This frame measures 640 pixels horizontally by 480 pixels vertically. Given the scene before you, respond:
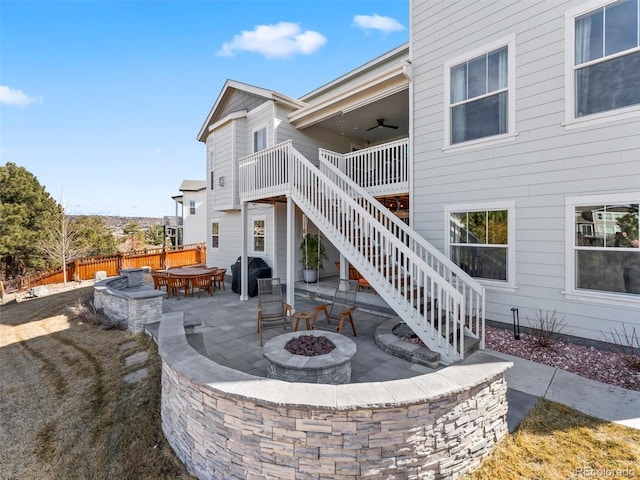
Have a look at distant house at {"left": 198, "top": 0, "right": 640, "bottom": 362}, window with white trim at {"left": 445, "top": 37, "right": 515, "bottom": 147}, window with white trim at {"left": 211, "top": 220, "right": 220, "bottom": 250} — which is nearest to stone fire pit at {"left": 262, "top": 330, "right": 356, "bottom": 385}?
distant house at {"left": 198, "top": 0, "right": 640, "bottom": 362}

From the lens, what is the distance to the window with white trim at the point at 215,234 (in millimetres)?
12854

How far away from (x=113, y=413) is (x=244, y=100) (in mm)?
10719

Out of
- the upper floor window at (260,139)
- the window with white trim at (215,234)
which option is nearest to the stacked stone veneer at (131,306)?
the window with white trim at (215,234)

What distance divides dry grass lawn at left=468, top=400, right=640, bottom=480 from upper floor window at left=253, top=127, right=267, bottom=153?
393 inches

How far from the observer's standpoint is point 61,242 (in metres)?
15.1

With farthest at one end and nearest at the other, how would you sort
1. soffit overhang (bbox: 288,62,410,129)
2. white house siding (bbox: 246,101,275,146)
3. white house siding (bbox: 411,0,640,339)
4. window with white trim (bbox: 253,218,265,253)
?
window with white trim (bbox: 253,218,265,253) → white house siding (bbox: 246,101,275,146) → soffit overhang (bbox: 288,62,410,129) → white house siding (bbox: 411,0,640,339)

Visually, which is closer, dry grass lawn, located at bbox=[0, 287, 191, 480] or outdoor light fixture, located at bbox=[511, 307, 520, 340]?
dry grass lawn, located at bbox=[0, 287, 191, 480]

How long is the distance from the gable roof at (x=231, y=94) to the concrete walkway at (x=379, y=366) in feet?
22.3

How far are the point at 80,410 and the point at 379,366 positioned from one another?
4.61 m

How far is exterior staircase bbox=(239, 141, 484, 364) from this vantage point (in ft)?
14.4

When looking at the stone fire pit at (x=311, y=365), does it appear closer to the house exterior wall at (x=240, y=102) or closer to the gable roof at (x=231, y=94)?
the gable roof at (x=231, y=94)

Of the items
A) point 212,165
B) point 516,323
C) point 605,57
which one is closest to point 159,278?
point 212,165

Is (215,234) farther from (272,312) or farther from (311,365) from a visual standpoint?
(311,365)

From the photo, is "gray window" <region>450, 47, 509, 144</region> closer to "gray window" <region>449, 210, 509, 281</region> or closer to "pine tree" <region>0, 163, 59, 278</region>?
"gray window" <region>449, 210, 509, 281</region>
